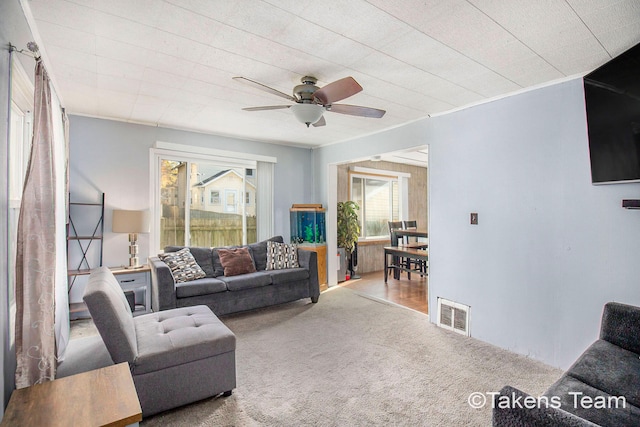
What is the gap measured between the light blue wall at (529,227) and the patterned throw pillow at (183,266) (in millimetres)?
2868

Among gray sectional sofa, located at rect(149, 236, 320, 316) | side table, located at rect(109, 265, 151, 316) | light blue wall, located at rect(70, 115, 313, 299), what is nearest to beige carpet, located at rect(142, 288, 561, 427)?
gray sectional sofa, located at rect(149, 236, 320, 316)

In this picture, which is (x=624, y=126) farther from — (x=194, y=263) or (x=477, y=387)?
(x=194, y=263)

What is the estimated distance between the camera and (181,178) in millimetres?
4695

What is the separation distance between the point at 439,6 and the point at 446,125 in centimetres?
201

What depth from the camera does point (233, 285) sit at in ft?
12.6

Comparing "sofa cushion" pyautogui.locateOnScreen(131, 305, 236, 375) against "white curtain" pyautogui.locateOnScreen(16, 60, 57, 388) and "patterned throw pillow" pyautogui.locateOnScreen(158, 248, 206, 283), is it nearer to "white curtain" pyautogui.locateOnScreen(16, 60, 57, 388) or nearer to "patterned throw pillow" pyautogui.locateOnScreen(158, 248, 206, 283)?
"white curtain" pyautogui.locateOnScreen(16, 60, 57, 388)

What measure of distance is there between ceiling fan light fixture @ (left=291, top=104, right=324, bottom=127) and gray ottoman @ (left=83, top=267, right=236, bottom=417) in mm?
1849

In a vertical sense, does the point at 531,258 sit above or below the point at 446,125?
below

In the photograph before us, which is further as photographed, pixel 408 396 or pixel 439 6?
pixel 408 396

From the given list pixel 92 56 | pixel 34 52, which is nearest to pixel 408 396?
pixel 34 52

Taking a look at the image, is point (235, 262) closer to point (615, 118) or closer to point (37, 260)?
point (37, 260)

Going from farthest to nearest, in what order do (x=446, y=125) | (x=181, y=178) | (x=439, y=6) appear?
(x=181, y=178) < (x=446, y=125) < (x=439, y=6)

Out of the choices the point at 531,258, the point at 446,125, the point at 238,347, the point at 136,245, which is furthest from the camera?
the point at 136,245

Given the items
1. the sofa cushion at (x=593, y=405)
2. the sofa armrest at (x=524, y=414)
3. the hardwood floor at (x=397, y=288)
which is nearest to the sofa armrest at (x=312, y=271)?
the hardwood floor at (x=397, y=288)
